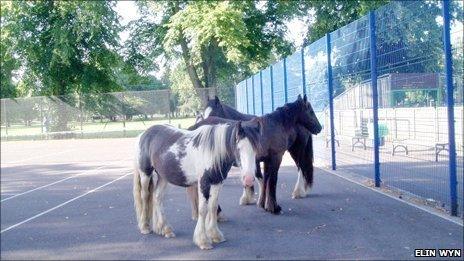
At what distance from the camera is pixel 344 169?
1179 centimetres

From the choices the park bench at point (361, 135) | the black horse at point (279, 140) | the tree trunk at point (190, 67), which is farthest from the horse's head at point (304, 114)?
the tree trunk at point (190, 67)

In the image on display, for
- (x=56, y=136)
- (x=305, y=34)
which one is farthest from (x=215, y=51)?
(x=56, y=136)

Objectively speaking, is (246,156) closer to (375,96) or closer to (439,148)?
(439,148)

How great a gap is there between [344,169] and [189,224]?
6076 millimetres

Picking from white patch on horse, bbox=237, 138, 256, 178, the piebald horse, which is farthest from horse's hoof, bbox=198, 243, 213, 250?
white patch on horse, bbox=237, 138, 256, 178

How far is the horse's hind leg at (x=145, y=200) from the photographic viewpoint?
637 centimetres

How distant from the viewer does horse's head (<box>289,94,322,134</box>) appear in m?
8.30

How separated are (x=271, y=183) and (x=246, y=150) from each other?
6.87ft

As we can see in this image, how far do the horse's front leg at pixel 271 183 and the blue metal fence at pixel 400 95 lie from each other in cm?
241

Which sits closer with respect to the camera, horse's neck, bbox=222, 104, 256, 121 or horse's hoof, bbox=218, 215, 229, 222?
horse's hoof, bbox=218, 215, 229, 222

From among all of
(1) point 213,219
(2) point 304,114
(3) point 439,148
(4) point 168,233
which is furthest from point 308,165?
(4) point 168,233

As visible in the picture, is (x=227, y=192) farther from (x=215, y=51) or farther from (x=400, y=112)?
(x=215, y=51)

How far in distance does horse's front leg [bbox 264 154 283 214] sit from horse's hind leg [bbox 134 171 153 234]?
186 cm

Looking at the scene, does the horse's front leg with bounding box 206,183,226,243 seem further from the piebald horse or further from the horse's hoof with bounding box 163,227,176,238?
the horse's hoof with bounding box 163,227,176,238
